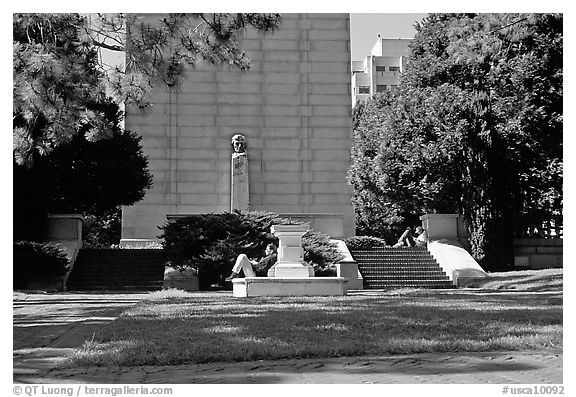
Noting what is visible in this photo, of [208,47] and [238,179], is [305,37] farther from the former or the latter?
[208,47]

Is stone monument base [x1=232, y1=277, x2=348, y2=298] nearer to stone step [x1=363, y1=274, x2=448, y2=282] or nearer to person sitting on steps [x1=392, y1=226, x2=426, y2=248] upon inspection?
stone step [x1=363, y1=274, x2=448, y2=282]

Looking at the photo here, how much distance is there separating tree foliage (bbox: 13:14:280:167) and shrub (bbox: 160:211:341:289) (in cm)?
1114

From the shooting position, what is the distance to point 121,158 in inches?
1167

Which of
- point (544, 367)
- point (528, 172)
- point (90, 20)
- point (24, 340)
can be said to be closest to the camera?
point (544, 367)

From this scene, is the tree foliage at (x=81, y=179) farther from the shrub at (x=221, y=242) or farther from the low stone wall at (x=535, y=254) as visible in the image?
the low stone wall at (x=535, y=254)

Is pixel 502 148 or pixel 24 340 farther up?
pixel 502 148

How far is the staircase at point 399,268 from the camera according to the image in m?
24.9

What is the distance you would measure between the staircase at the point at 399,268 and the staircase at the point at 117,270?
268 inches

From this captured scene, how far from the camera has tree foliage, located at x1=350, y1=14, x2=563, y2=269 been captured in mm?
27438

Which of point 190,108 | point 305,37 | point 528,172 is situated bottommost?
point 528,172

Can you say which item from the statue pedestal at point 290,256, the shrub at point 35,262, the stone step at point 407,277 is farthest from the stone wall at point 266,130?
the statue pedestal at point 290,256

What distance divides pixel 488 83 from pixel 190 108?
40.2ft

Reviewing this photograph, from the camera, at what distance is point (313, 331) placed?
9.59 m
